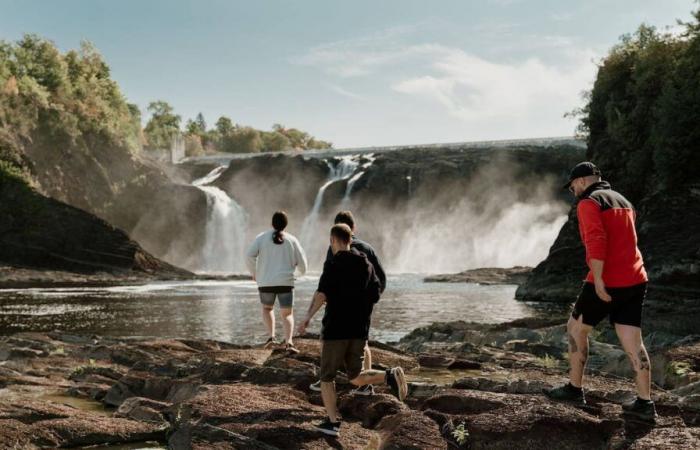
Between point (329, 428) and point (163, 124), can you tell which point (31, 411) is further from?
point (163, 124)

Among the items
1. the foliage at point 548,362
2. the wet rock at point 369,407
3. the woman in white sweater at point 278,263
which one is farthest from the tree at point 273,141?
the wet rock at point 369,407

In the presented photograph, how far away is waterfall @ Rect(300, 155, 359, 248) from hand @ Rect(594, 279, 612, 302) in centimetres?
5187

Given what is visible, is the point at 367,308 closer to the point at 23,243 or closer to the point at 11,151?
the point at 23,243

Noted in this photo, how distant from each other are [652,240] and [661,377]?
15.1 m

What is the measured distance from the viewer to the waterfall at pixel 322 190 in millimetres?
58028

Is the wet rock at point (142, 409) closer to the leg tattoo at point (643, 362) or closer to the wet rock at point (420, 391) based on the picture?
the wet rock at point (420, 391)

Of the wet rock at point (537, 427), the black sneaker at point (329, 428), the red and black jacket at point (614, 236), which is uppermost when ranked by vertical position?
the red and black jacket at point (614, 236)

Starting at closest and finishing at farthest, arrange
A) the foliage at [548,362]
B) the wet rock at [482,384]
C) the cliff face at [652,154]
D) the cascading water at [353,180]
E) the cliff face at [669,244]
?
the wet rock at [482,384] → the foliage at [548,362] → the cliff face at [669,244] → the cliff face at [652,154] → the cascading water at [353,180]

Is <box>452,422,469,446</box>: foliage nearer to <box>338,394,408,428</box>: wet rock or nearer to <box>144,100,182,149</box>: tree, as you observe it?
<box>338,394,408,428</box>: wet rock

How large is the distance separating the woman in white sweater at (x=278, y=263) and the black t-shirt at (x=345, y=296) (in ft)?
11.2

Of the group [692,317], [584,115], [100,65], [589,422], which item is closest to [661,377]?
[589,422]

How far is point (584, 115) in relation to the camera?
47.3 meters

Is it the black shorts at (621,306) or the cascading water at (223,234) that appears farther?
the cascading water at (223,234)

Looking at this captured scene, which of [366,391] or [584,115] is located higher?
[584,115]
